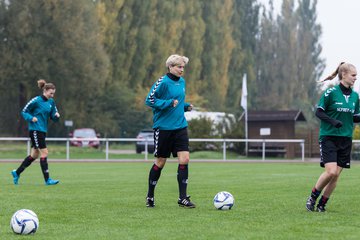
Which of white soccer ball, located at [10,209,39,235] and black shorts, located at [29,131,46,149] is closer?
white soccer ball, located at [10,209,39,235]

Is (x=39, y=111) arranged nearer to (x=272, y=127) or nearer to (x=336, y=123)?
(x=336, y=123)

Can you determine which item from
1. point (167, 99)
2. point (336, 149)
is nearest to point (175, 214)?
point (167, 99)

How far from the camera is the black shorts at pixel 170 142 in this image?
10.8 m

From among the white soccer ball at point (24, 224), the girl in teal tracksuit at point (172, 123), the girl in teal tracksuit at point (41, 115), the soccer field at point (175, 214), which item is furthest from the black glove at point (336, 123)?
the girl in teal tracksuit at point (41, 115)

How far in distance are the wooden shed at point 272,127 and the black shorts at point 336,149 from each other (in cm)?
2865

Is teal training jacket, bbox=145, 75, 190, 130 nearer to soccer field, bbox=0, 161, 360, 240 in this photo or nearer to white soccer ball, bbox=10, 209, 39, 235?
soccer field, bbox=0, 161, 360, 240

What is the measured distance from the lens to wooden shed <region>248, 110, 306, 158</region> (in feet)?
128

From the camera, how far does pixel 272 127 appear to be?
40.8 m

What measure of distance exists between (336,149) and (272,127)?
102 ft

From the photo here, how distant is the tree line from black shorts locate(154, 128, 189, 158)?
43.9m

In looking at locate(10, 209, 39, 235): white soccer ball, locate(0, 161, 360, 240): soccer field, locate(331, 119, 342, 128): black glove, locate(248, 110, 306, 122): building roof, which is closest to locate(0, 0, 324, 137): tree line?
locate(248, 110, 306, 122): building roof

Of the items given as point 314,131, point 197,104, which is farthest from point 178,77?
point 197,104

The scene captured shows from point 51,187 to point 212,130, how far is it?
27.3 metres

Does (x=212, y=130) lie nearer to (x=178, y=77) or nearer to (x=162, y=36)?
(x=162, y=36)
